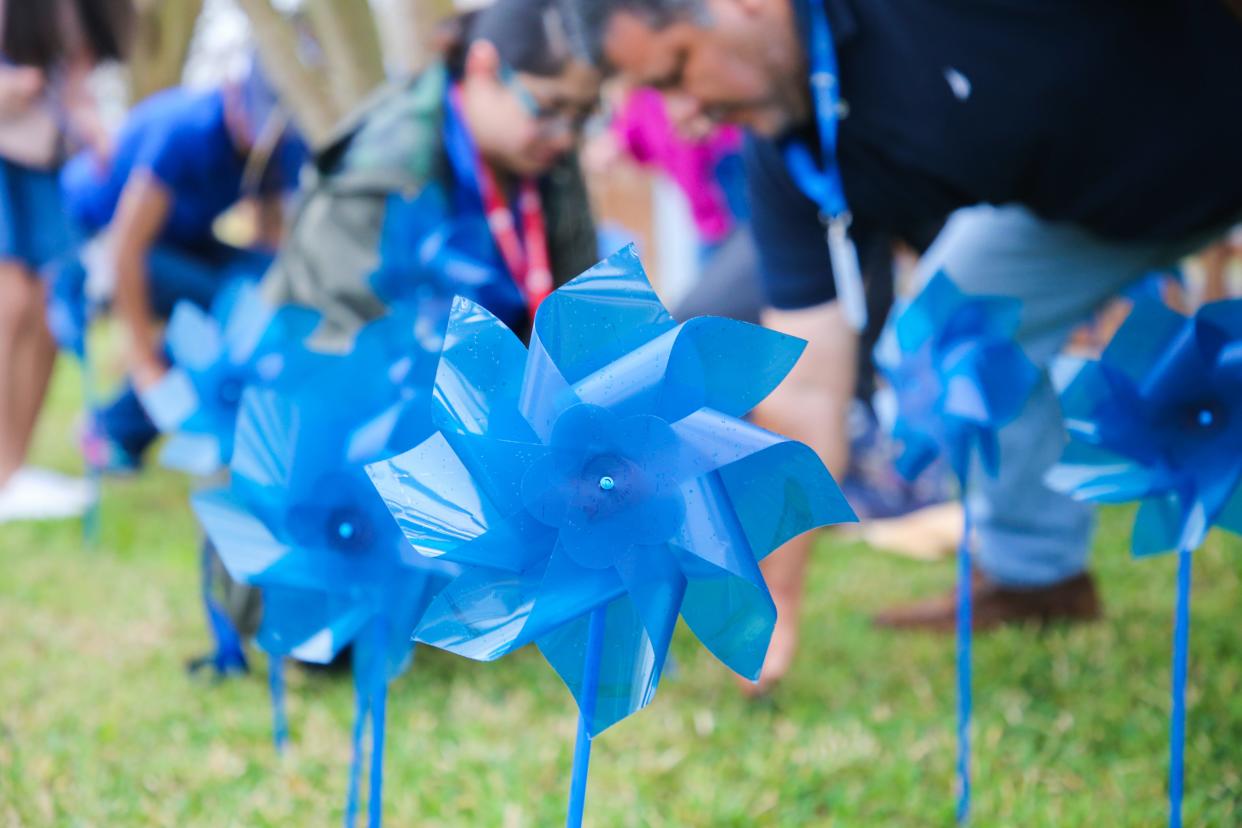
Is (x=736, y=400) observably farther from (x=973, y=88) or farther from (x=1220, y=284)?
(x=1220, y=284)

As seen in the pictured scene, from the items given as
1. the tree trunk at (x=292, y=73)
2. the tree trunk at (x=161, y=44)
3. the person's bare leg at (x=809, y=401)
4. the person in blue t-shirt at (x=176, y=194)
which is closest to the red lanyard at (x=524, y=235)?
the person's bare leg at (x=809, y=401)

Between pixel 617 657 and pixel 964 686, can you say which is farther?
pixel 964 686

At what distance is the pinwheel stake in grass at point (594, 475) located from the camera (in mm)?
873

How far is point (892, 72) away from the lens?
1606 mm

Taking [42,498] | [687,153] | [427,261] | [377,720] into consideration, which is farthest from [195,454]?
[687,153]

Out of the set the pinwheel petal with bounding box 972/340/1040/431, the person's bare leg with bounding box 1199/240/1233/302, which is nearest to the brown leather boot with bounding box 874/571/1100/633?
the pinwheel petal with bounding box 972/340/1040/431

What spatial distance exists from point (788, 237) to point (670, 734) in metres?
0.85

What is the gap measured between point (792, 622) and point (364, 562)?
0.94 metres

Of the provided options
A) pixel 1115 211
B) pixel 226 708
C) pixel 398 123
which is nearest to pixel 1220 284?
pixel 1115 211

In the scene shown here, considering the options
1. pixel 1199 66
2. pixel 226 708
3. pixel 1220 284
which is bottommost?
pixel 1220 284

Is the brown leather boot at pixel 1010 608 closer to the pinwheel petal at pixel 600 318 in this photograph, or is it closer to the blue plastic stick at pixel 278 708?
the blue plastic stick at pixel 278 708

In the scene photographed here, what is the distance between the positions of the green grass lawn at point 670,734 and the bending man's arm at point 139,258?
1005 mm

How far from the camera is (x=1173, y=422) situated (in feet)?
4.06

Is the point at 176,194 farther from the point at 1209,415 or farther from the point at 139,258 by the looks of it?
the point at 1209,415
